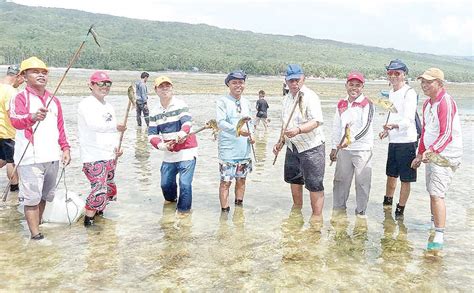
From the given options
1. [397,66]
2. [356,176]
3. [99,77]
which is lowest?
[356,176]

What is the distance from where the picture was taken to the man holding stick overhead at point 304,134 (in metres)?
6.11

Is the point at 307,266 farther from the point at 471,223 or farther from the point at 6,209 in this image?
the point at 6,209

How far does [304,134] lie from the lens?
20.4 feet

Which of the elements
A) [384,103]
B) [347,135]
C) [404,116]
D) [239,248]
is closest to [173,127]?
[239,248]

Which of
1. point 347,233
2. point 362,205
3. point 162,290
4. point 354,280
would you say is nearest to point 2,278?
point 162,290

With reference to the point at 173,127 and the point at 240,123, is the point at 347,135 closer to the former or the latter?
the point at 240,123

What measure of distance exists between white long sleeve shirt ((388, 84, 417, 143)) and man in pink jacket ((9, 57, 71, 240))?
4526mm

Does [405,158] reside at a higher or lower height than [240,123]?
lower

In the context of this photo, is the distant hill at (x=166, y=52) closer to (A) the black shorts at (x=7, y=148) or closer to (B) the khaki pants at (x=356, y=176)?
(B) the khaki pants at (x=356, y=176)

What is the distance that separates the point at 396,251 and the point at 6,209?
543 cm

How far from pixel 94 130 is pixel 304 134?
2756 millimetres

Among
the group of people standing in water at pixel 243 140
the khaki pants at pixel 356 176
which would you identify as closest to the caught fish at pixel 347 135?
the group of people standing in water at pixel 243 140

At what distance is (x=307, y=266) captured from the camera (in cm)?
504

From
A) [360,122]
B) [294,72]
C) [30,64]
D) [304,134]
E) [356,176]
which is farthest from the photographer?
[356,176]
